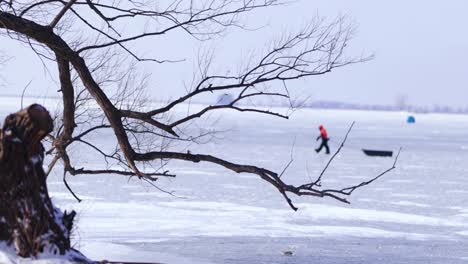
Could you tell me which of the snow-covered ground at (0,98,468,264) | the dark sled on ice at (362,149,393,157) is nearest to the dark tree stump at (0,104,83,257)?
the snow-covered ground at (0,98,468,264)

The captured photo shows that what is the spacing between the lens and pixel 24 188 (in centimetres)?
628

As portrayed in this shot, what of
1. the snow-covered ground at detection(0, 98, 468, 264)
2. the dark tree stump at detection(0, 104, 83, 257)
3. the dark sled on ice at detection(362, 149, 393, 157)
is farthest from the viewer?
the dark sled on ice at detection(362, 149, 393, 157)

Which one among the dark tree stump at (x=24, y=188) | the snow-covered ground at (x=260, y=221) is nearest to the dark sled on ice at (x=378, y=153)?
the snow-covered ground at (x=260, y=221)

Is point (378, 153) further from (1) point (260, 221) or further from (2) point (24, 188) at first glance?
(2) point (24, 188)

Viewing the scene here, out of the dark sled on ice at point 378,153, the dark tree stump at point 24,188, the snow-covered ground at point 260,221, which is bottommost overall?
the dark tree stump at point 24,188

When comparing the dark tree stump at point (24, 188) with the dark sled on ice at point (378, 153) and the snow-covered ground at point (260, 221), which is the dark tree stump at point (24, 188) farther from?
the dark sled on ice at point (378, 153)

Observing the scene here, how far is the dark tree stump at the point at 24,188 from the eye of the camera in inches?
245

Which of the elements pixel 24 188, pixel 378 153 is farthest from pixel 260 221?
pixel 378 153

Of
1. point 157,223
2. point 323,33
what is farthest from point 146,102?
point 157,223

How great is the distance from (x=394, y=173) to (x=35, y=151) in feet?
81.3

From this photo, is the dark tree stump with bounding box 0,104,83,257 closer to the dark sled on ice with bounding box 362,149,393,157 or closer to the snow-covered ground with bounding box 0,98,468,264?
the snow-covered ground with bounding box 0,98,468,264

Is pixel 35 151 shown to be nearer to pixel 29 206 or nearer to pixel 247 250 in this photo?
pixel 29 206

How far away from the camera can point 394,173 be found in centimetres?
3020

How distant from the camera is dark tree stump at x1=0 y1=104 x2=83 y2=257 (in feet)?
20.4
